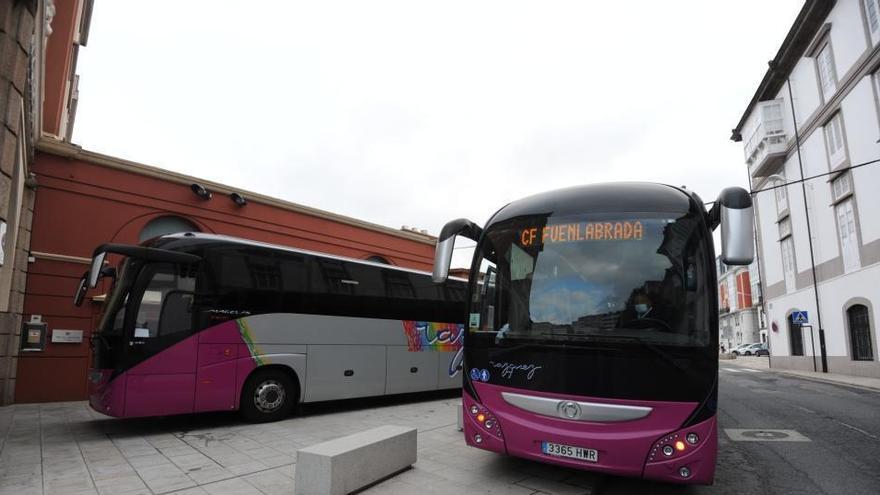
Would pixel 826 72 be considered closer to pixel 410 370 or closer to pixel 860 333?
pixel 860 333

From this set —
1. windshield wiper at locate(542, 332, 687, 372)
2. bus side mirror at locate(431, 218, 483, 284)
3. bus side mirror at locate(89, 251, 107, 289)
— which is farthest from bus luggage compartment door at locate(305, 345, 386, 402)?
windshield wiper at locate(542, 332, 687, 372)

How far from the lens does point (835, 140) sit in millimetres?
23031

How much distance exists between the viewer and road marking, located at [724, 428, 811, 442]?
25.5 ft

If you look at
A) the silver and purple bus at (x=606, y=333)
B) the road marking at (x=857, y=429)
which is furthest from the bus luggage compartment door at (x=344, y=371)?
the road marking at (x=857, y=429)

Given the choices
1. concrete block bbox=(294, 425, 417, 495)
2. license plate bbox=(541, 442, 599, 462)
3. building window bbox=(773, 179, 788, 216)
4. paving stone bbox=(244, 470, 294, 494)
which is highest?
building window bbox=(773, 179, 788, 216)

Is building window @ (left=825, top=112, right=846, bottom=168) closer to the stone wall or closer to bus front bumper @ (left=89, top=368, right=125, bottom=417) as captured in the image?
bus front bumper @ (left=89, top=368, right=125, bottom=417)

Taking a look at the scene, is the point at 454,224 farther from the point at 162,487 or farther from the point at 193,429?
the point at 193,429

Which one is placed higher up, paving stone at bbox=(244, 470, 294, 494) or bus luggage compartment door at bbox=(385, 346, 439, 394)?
bus luggage compartment door at bbox=(385, 346, 439, 394)

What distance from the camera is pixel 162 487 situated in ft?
16.7

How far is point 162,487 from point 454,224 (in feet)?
13.8

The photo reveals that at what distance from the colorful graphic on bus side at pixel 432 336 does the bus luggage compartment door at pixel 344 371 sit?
3.01 ft

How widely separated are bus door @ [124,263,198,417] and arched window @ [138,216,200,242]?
5.22 meters

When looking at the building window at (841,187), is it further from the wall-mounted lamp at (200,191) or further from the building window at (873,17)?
the wall-mounted lamp at (200,191)

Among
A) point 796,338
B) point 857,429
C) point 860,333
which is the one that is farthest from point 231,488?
point 796,338
